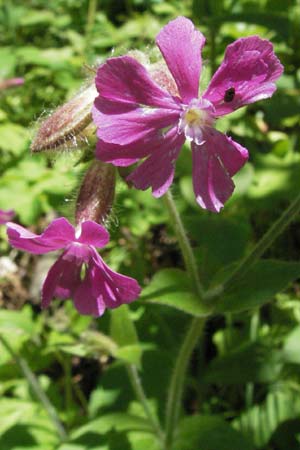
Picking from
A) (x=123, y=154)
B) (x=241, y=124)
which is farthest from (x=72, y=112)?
(x=241, y=124)

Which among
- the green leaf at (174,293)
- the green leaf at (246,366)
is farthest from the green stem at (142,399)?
the green leaf at (174,293)

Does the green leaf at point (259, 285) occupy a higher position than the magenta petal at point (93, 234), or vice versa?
the magenta petal at point (93, 234)

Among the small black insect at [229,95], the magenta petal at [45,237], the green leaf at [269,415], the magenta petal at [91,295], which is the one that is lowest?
the green leaf at [269,415]

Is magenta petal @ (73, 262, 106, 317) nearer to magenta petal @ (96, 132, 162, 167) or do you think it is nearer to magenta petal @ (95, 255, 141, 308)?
magenta petal @ (95, 255, 141, 308)

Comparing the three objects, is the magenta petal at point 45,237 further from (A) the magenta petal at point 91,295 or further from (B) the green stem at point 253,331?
(B) the green stem at point 253,331

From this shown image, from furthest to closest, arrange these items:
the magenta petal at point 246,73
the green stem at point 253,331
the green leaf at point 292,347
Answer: the green stem at point 253,331, the green leaf at point 292,347, the magenta petal at point 246,73

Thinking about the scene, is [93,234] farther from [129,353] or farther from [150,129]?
[129,353]

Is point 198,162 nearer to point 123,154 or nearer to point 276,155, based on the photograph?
point 123,154
